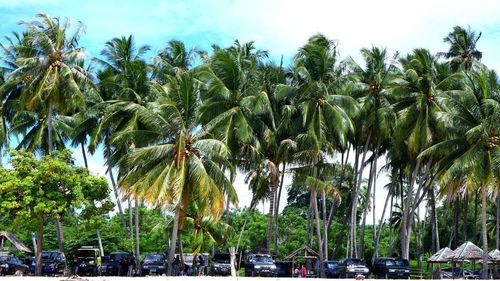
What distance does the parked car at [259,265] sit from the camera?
36.3 metres

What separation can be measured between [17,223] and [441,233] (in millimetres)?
48942

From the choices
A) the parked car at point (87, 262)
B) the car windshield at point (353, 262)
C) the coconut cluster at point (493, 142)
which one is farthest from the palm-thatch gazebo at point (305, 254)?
the coconut cluster at point (493, 142)

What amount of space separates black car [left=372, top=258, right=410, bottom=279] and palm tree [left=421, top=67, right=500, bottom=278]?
4.57 metres

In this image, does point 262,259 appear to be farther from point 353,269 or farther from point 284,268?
point 353,269

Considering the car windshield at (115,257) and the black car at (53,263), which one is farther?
the car windshield at (115,257)

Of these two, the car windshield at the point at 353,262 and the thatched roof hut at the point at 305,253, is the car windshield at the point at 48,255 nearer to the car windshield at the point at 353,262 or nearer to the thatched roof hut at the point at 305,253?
the thatched roof hut at the point at 305,253

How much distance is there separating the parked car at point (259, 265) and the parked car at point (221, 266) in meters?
1.28

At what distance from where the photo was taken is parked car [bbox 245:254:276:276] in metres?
36.3

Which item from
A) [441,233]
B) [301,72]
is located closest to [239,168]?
[301,72]

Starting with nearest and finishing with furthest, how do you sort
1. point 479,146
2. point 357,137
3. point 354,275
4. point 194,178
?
point 194,178 → point 479,146 → point 354,275 → point 357,137

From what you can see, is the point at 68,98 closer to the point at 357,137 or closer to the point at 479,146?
the point at 357,137

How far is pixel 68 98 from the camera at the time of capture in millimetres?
39781

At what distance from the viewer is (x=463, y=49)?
161 ft

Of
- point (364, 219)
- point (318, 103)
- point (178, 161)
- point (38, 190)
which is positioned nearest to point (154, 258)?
point (38, 190)
